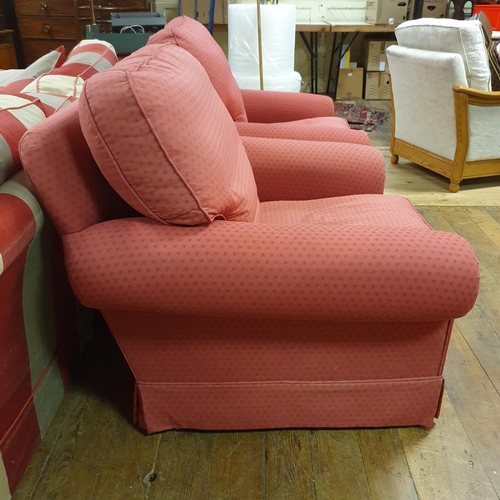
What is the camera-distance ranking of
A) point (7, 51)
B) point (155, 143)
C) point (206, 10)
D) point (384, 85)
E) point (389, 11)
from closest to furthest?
point (155, 143)
point (7, 51)
point (206, 10)
point (389, 11)
point (384, 85)

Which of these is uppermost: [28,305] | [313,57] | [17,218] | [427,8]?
[427,8]

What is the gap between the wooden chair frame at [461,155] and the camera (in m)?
2.57

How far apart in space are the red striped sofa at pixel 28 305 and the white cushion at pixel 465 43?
195 centimetres

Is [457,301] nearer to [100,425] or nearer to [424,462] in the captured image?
[424,462]

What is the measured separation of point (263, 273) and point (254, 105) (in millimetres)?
1597

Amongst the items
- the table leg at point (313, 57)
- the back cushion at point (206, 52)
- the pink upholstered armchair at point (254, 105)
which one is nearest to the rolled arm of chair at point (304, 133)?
the pink upholstered armchair at point (254, 105)

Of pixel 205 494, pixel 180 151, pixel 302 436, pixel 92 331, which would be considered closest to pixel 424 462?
pixel 302 436

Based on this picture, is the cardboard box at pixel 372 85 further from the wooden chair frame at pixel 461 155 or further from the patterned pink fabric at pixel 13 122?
the patterned pink fabric at pixel 13 122

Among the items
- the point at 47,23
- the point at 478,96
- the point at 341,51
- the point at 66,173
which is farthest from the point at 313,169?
the point at 341,51

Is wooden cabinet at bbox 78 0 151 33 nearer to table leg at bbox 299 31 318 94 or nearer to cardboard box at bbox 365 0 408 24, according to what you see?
table leg at bbox 299 31 318 94

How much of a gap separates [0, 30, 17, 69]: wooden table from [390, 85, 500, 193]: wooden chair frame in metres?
3.04

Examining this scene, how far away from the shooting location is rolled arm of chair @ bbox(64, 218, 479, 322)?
97 centimetres

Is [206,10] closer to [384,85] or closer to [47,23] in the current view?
[47,23]

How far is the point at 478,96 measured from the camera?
256 cm
